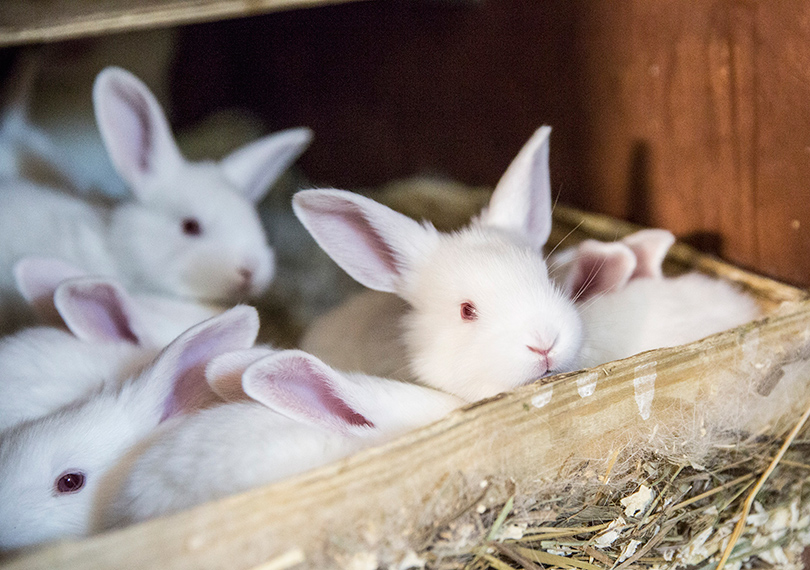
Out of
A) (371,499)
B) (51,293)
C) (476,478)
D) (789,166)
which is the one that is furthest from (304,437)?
(789,166)

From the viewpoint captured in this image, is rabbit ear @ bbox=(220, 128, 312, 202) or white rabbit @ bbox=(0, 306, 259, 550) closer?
white rabbit @ bbox=(0, 306, 259, 550)

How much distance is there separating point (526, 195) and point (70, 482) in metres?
1.34

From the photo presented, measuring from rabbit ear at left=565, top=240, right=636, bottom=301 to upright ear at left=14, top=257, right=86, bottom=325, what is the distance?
1541 millimetres

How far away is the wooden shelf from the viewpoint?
1853 mm

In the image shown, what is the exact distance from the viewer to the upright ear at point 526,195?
1690 millimetres

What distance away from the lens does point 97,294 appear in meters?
1.78

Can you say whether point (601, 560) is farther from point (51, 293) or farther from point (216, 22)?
point (216, 22)

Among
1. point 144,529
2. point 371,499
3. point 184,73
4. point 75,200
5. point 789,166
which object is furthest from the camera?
point 184,73

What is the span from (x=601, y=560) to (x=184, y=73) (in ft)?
10.7

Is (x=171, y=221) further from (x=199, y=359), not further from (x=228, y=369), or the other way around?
(x=228, y=369)

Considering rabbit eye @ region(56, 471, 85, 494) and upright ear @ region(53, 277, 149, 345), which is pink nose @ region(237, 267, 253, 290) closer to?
upright ear @ region(53, 277, 149, 345)

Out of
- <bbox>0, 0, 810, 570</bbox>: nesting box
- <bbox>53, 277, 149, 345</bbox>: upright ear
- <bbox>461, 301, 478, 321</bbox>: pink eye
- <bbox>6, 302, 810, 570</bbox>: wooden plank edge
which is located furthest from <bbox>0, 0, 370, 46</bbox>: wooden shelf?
<bbox>6, 302, 810, 570</bbox>: wooden plank edge

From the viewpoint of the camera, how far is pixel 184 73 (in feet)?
11.4

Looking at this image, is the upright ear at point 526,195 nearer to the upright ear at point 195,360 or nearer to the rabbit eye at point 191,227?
the upright ear at point 195,360
